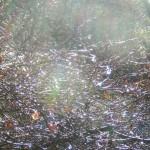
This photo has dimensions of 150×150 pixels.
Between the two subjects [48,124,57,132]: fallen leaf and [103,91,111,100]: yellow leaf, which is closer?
[48,124,57,132]: fallen leaf

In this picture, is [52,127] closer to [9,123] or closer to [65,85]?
[9,123]

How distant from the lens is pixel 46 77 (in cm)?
476

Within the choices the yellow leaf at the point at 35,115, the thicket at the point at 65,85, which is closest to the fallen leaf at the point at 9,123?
the thicket at the point at 65,85

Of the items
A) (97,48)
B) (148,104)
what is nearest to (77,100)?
(148,104)

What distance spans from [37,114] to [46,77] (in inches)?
45.2

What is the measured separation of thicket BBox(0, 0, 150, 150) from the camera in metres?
3.43

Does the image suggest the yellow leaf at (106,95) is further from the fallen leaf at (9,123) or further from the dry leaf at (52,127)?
the fallen leaf at (9,123)

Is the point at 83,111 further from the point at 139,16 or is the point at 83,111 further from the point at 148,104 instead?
the point at 139,16

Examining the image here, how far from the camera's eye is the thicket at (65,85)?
3.43 metres

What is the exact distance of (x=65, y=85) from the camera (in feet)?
15.9

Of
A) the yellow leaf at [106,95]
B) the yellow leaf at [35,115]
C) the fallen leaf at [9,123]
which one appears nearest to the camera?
the fallen leaf at [9,123]

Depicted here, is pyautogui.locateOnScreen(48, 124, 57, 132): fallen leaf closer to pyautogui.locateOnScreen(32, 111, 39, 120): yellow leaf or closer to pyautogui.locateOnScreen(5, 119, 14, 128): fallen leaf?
pyautogui.locateOnScreen(32, 111, 39, 120): yellow leaf

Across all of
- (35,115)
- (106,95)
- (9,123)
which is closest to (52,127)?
(35,115)

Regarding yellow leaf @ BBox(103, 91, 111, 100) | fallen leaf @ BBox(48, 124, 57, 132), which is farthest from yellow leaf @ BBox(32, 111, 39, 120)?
yellow leaf @ BBox(103, 91, 111, 100)
